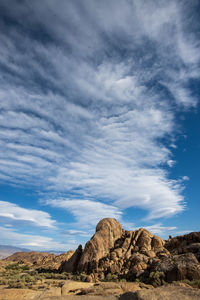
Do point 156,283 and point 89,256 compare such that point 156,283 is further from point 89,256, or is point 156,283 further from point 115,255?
point 89,256

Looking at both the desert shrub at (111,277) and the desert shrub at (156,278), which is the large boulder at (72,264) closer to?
the desert shrub at (111,277)

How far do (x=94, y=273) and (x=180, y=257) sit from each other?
16902 millimetres

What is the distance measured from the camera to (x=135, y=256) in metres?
37.0

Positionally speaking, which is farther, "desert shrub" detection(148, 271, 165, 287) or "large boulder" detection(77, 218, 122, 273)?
"large boulder" detection(77, 218, 122, 273)

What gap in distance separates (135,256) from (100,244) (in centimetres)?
945

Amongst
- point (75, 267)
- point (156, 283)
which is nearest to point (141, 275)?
point (156, 283)

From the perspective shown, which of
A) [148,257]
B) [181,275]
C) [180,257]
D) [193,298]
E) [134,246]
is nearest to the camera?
[193,298]

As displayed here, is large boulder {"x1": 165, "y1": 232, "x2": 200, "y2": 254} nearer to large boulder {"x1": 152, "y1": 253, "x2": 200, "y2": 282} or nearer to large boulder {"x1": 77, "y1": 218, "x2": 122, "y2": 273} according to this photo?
large boulder {"x1": 152, "y1": 253, "x2": 200, "y2": 282}

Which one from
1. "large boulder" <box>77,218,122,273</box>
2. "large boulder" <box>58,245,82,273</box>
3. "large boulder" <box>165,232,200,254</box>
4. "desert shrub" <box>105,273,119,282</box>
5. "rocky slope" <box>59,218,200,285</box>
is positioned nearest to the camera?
"rocky slope" <box>59,218,200,285</box>

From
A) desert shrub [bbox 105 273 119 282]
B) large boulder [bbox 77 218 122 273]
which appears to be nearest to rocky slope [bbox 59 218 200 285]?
large boulder [bbox 77 218 122 273]

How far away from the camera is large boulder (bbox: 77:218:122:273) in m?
40.6

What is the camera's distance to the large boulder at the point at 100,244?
133ft

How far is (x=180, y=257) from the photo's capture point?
101 feet

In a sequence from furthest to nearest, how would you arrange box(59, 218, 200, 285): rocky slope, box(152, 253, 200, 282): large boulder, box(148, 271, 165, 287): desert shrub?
1. box(59, 218, 200, 285): rocky slope
2. box(148, 271, 165, 287): desert shrub
3. box(152, 253, 200, 282): large boulder
